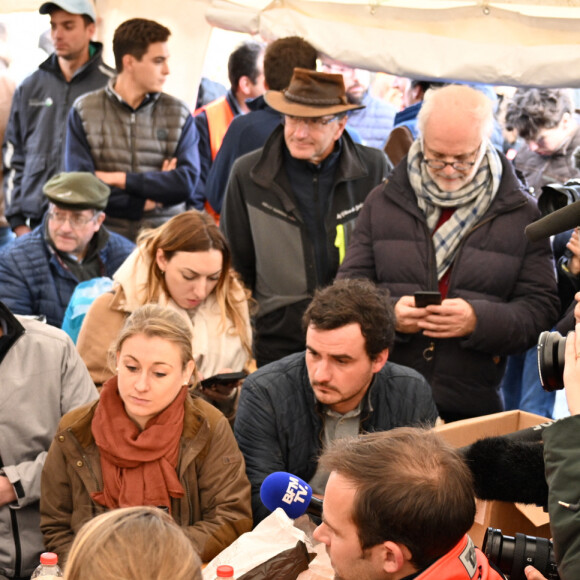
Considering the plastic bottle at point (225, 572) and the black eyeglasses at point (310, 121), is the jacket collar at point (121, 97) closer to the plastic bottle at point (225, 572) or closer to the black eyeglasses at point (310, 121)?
the black eyeglasses at point (310, 121)

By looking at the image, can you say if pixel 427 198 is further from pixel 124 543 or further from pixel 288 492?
pixel 124 543

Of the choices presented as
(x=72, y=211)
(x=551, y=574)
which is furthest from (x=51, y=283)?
(x=551, y=574)

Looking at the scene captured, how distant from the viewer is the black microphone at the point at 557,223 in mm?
2285

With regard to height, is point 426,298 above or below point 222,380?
above

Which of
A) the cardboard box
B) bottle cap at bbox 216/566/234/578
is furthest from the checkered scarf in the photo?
bottle cap at bbox 216/566/234/578

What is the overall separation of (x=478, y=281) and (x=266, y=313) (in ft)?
3.14

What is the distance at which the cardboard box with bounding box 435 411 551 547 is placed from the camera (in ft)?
10.3

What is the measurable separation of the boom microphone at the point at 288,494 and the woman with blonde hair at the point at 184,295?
1302 mm

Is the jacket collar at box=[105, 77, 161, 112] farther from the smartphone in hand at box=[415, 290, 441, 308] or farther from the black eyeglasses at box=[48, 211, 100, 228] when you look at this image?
the smartphone in hand at box=[415, 290, 441, 308]

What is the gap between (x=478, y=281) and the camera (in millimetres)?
3807

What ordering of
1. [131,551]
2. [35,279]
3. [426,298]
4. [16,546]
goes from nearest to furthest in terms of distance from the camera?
[131,551] → [16,546] → [426,298] → [35,279]

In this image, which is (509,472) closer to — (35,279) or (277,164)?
(277,164)

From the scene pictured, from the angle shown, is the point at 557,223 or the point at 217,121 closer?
the point at 557,223

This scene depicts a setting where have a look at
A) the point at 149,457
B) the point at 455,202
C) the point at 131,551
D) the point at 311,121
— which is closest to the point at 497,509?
the point at 149,457
